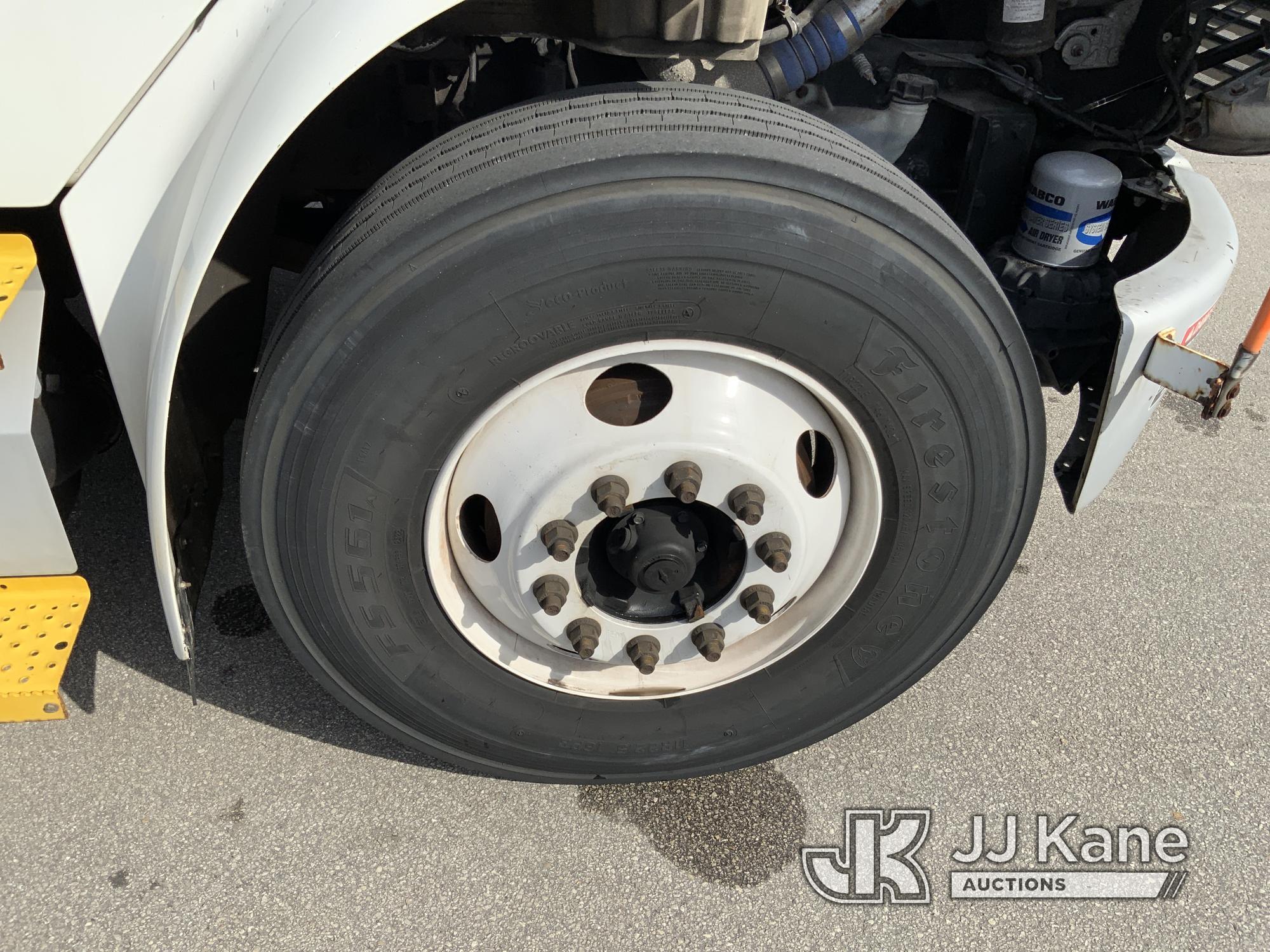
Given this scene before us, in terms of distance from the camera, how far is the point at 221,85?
1.31 metres

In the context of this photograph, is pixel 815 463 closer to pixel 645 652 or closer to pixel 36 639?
pixel 645 652

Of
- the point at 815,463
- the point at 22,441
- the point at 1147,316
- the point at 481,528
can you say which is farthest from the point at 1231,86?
the point at 22,441

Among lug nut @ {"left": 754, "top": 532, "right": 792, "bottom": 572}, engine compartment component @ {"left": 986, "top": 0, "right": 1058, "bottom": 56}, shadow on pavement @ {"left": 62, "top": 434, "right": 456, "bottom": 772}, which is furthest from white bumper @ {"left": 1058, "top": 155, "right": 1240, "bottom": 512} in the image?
shadow on pavement @ {"left": 62, "top": 434, "right": 456, "bottom": 772}

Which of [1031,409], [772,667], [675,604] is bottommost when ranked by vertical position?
[772,667]

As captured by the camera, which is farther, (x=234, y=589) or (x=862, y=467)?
(x=234, y=589)

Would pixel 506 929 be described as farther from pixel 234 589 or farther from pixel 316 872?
pixel 234 589

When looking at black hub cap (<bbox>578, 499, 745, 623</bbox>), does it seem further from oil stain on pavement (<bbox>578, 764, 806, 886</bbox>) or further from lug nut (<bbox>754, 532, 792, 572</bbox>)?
oil stain on pavement (<bbox>578, 764, 806, 886</bbox>)

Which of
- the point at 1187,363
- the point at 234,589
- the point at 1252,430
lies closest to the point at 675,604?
the point at 1187,363

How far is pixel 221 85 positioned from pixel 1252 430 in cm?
301

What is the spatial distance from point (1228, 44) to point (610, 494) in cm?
162

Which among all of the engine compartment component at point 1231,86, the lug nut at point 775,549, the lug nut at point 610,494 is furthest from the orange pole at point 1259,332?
the lug nut at point 610,494

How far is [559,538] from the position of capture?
1.55 m

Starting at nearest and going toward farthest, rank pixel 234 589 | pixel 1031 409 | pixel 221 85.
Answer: pixel 221 85
pixel 1031 409
pixel 234 589

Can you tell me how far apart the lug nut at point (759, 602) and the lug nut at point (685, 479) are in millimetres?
233
